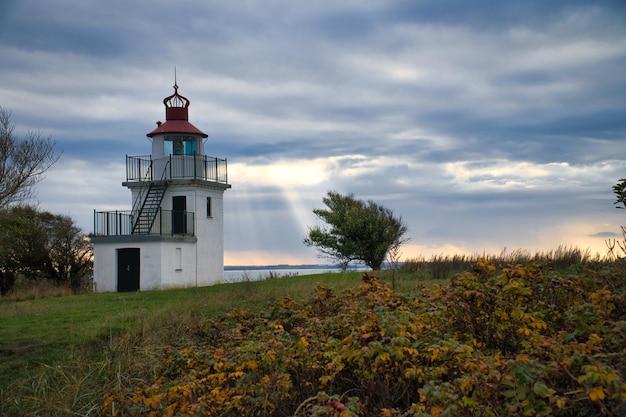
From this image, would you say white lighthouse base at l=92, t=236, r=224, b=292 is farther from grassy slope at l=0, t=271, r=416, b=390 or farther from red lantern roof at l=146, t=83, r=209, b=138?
grassy slope at l=0, t=271, r=416, b=390

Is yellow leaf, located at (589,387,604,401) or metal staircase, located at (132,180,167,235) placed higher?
metal staircase, located at (132,180,167,235)

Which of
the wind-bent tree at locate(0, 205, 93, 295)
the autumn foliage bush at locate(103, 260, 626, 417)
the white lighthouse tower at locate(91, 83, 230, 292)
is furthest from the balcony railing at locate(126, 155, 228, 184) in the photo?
the autumn foliage bush at locate(103, 260, 626, 417)

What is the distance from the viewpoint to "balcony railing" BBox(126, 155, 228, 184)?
33.5 meters

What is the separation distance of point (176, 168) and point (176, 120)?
116 inches

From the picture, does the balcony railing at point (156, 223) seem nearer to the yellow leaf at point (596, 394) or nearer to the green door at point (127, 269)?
the green door at point (127, 269)

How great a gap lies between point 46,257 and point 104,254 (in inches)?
451

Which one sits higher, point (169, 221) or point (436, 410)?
point (169, 221)

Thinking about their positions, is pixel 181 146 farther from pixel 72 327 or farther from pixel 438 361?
pixel 438 361

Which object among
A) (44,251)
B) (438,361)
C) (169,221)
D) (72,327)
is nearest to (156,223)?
(169,221)

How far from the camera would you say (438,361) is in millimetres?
6617

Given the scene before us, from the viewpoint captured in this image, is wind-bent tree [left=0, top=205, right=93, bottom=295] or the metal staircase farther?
wind-bent tree [left=0, top=205, right=93, bottom=295]

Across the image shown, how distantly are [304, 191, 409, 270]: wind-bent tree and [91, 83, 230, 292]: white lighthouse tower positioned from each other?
900 centimetres

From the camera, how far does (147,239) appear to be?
3114 centimetres

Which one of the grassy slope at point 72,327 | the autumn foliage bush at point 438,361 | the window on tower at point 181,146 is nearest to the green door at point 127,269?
the window on tower at point 181,146
